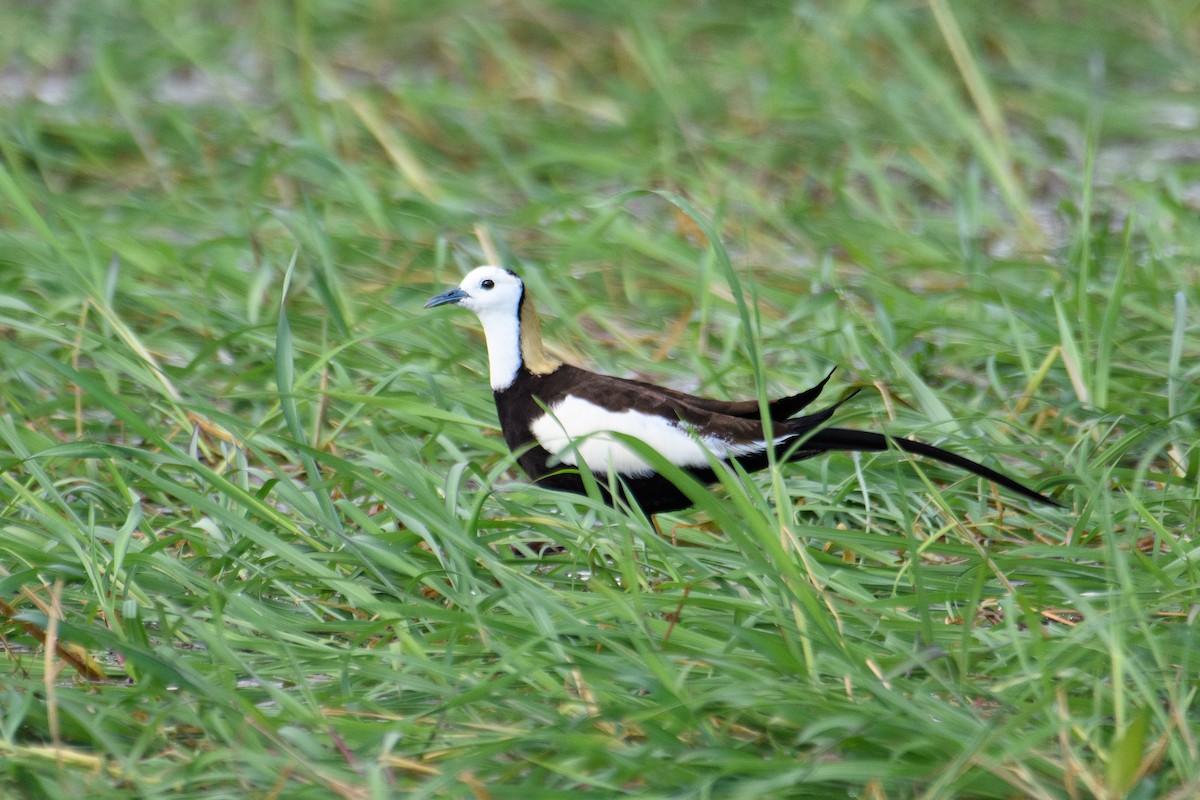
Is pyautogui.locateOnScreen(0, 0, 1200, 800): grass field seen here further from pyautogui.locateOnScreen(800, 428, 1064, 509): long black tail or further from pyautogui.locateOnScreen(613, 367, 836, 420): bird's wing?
pyautogui.locateOnScreen(613, 367, 836, 420): bird's wing

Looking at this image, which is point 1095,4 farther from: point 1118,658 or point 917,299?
point 1118,658

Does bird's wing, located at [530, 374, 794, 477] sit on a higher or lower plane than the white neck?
lower

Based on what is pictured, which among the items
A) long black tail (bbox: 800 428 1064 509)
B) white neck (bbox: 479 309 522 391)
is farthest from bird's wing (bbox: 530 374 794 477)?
white neck (bbox: 479 309 522 391)

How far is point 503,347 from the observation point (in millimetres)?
3309

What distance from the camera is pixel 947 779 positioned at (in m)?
2.02

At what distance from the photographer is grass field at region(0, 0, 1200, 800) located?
88.4 inches

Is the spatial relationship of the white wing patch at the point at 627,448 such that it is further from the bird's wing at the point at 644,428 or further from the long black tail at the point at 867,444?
the long black tail at the point at 867,444

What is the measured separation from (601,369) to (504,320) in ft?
2.44

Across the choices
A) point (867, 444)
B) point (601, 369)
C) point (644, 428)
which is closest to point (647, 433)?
point (644, 428)

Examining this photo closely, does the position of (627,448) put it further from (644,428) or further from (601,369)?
(601,369)

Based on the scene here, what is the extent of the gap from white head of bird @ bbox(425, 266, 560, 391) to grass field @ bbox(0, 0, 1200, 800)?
18cm

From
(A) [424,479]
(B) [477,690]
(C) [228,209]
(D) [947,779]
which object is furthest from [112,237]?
(D) [947,779]

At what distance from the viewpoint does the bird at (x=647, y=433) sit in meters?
2.89

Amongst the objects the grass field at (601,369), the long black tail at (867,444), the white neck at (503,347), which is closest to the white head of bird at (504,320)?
the white neck at (503,347)
